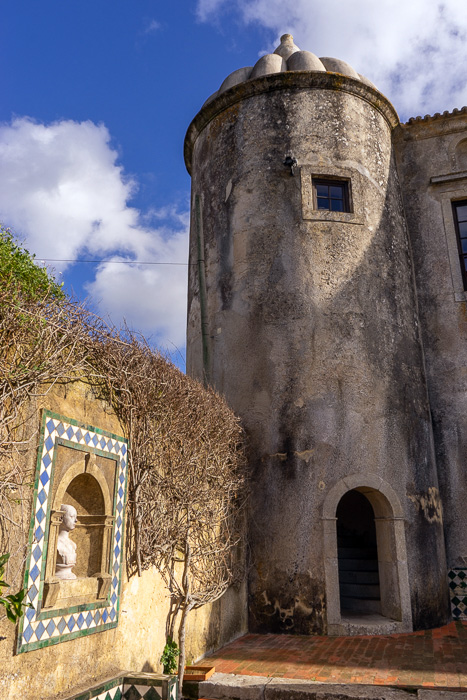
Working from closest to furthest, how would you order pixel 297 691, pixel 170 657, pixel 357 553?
pixel 297 691, pixel 170 657, pixel 357 553

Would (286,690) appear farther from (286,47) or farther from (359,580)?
(286,47)

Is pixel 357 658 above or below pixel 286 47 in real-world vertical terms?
below

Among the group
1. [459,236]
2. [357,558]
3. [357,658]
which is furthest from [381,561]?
[459,236]

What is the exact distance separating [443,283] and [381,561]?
515 centimetres

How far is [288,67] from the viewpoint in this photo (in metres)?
11.0

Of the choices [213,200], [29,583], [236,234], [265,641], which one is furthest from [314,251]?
[29,583]

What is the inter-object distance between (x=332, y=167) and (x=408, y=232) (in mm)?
2167

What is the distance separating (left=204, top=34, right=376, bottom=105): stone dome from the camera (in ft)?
35.3

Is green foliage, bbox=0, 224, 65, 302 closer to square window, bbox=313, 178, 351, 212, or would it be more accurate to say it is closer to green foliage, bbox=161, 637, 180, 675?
green foliage, bbox=161, 637, 180, 675

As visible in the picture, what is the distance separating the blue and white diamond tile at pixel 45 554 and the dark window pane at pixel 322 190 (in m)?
6.49

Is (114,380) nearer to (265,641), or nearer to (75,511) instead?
(75,511)

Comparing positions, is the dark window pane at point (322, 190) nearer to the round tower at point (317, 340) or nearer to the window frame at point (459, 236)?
the round tower at point (317, 340)

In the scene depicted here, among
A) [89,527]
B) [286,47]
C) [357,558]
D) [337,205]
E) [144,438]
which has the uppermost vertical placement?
[286,47]

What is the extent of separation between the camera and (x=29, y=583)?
4.22 meters
